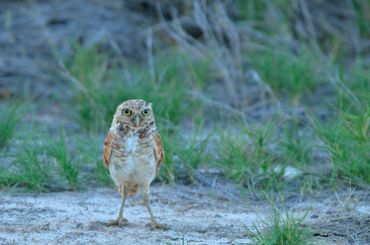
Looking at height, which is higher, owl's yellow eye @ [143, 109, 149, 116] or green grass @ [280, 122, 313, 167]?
owl's yellow eye @ [143, 109, 149, 116]

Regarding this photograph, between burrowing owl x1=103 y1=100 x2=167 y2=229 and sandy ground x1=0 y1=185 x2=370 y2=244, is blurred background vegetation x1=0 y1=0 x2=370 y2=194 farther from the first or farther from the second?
burrowing owl x1=103 y1=100 x2=167 y2=229

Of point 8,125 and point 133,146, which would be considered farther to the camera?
point 8,125

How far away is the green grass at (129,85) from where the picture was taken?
27.9ft

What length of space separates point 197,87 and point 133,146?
12.0 ft

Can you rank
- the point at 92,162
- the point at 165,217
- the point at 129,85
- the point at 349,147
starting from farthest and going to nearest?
the point at 129,85 < the point at 92,162 < the point at 349,147 < the point at 165,217

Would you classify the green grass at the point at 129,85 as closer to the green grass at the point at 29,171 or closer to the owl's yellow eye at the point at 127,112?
the green grass at the point at 29,171

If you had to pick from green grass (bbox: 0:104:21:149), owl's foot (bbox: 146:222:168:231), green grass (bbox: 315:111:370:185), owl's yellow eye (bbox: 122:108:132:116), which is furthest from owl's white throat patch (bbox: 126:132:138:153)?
green grass (bbox: 0:104:21:149)

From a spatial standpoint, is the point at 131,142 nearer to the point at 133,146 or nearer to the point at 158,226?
the point at 133,146

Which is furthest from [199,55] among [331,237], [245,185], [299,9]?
[331,237]

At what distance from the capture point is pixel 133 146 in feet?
19.8

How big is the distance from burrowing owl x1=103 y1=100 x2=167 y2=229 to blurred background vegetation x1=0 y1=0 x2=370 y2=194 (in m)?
1.06

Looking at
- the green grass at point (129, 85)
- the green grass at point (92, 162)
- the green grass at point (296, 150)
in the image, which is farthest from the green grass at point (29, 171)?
the green grass at point (296, 150)

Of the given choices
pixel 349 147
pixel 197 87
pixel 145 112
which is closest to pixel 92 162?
pixel 145 112

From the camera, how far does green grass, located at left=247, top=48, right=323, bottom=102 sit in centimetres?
934
